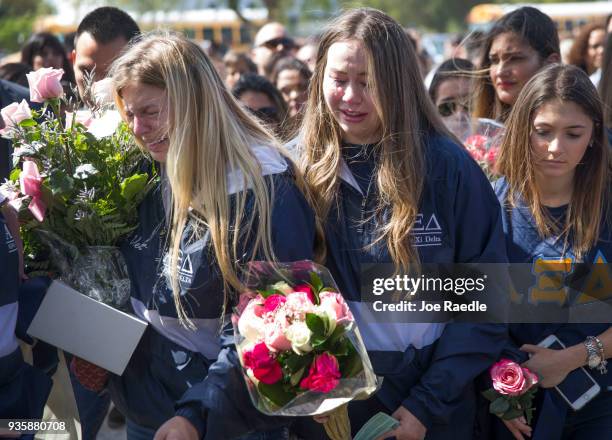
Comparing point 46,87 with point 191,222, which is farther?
point 46,87

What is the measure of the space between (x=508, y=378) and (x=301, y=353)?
2.88 feet

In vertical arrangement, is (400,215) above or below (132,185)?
below

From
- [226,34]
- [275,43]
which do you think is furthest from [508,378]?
[226,34]

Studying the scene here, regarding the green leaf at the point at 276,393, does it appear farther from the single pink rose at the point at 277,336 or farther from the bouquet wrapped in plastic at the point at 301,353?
the single pink rose at the point at 277,336

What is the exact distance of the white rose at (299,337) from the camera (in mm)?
2436

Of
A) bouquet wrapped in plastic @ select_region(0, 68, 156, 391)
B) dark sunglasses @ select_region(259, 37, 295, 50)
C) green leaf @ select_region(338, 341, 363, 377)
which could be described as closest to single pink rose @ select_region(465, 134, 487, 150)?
bouquet wrapped in plastic @ select_region(0, 68, 156, 391)

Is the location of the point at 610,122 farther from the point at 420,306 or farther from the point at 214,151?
the point at 214,151

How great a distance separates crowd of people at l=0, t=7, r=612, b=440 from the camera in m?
2.69

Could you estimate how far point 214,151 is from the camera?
8.95 feet

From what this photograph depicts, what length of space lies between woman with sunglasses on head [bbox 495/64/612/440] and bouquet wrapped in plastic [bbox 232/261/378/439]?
89cm

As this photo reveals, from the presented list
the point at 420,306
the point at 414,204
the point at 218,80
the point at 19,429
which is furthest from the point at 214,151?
the point at 19,429

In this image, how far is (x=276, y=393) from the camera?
2514 millimetres

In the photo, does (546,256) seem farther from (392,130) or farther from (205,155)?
(205,155)

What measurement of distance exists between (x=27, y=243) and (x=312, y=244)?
1083 mm
